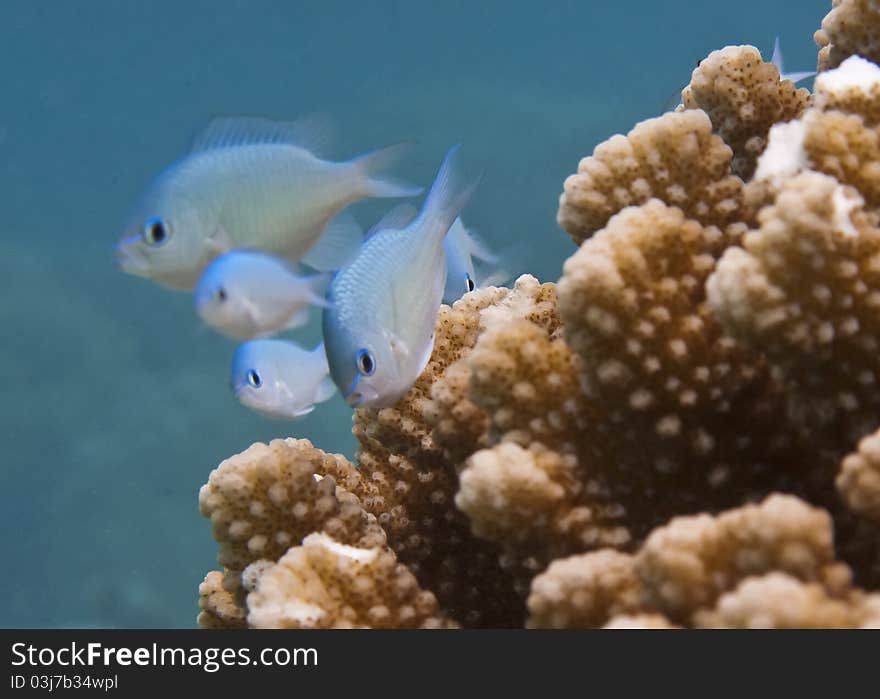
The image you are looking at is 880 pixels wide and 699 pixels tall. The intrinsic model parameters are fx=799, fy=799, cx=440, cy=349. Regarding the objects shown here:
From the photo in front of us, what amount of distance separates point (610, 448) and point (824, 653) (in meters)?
0.58

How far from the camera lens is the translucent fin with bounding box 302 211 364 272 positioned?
1.93m

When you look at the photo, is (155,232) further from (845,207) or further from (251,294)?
(845,207)

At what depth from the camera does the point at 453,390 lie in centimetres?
189

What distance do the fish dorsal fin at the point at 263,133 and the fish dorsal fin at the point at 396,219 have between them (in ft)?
0.72

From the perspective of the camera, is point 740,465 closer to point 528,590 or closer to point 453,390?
point 528,590

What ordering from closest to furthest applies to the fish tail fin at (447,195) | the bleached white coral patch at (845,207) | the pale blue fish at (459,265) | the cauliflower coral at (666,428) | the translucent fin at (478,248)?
1. the cauliflower coral at (666,428)
2. the bleached white coral patch at (845,207)
3. the fish tail fin at (447,195)
4. the pale blue fish at (459,265)
5. the translucent fin at (478,248)

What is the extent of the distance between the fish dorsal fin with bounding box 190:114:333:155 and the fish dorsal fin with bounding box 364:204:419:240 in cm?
22

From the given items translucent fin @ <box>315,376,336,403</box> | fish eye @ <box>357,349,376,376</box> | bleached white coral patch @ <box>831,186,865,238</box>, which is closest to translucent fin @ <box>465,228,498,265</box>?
translucent fin @ <box>315,376,336,403</box>

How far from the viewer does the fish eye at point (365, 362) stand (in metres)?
1.77

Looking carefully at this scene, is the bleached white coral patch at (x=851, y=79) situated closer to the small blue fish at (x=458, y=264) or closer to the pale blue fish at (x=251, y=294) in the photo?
the pale blue fish at (x=251, y=294)

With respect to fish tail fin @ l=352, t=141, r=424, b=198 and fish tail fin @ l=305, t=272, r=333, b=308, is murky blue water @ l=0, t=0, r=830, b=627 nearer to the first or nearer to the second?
fish tail fin @ l=352, t=141, r=424, b=198

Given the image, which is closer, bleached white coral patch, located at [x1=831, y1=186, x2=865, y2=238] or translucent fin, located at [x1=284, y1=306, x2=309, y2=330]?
bleached white coral patch, located at [x1=831, y1=186, x2=865, y2=238]

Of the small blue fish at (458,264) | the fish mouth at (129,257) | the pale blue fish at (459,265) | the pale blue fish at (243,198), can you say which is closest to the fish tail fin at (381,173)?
the pale blue fish at (243,198)

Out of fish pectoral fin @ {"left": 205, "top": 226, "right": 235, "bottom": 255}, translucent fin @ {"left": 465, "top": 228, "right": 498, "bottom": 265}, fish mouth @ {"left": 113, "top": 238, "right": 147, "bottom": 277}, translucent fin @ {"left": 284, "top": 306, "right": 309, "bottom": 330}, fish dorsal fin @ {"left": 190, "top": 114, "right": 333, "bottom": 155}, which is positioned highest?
translucent fin @ {"left": 465, "top": 228, "right": 498, "bottom": 265}
